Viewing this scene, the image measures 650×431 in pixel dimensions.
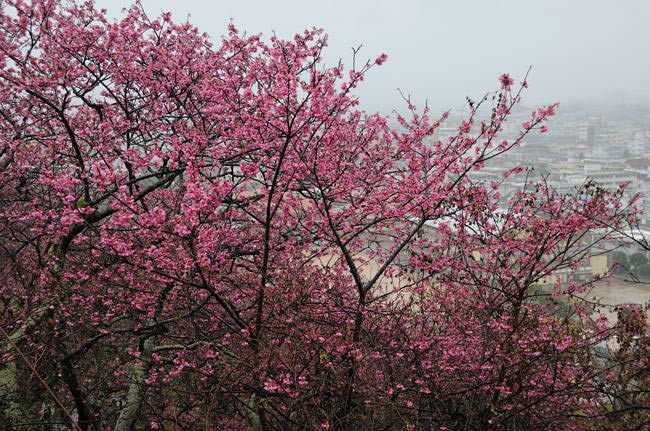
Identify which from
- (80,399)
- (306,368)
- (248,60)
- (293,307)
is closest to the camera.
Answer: (306,368)

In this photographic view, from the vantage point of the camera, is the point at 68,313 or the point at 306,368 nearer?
the point at 306,368

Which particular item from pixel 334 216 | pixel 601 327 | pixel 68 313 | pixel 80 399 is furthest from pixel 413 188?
pixel 80 399

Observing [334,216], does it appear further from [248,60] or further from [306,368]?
[248,60]

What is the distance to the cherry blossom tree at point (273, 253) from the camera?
412 cm

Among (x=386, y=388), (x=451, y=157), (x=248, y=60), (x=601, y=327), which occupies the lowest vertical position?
(x=386, y=388)

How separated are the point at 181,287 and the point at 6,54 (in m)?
4.00

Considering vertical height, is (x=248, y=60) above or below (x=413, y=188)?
above

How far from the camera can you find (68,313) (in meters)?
5.49

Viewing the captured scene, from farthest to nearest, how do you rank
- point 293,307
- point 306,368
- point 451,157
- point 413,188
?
point 451,157 < point 413,188 < point 293,307 < point 306,368

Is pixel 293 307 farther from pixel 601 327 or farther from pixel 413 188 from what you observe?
pixel 601 327

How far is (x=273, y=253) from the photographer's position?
5.65 meters

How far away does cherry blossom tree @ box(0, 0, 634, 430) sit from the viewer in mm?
4125

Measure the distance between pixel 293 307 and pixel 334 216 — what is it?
1469 millimetres

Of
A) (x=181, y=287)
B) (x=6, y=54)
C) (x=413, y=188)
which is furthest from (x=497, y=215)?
(x=6, y=54)
